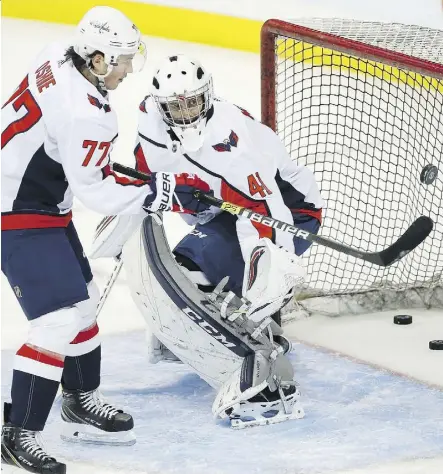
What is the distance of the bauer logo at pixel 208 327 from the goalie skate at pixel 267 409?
0.52ft

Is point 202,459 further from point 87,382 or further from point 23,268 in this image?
point 23,268

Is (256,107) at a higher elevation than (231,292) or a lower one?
lower

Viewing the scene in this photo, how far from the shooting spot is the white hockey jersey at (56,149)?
2.79 meters

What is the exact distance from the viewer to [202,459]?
3023 mm

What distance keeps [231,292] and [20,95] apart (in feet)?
2.66

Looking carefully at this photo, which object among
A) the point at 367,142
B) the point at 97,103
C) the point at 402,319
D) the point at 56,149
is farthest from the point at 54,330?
the point at 367,142

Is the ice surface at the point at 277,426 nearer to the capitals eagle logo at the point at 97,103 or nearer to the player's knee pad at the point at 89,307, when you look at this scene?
the player's knee pad at the point at 89,307

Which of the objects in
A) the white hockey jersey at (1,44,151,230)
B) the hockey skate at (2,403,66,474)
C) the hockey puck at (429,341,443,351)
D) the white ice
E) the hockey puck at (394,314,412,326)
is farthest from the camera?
the hockey puck at (394,314,412,326)

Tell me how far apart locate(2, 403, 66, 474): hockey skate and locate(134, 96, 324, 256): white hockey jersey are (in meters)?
0.75

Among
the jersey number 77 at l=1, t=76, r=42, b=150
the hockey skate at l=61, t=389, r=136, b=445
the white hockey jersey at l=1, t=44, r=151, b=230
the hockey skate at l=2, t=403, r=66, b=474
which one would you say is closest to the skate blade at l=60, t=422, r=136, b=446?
the hockey skate at l=61, t=389, r=136, b=445

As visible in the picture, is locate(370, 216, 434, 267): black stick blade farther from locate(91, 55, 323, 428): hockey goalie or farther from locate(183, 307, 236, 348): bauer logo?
locate(183, 307, 236, 348): bauer logo

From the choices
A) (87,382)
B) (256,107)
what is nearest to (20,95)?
(87,382)

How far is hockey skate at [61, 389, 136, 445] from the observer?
3133 mm

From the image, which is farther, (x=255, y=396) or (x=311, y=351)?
(x=311, y=351)
